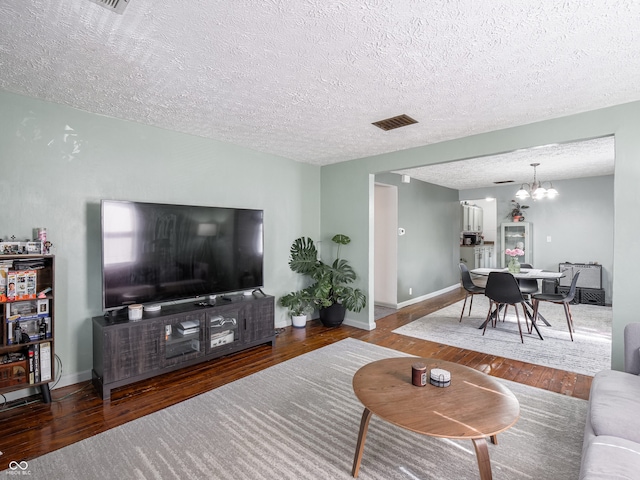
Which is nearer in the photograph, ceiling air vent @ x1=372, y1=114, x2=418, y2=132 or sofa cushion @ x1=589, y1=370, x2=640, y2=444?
sofa cushion @ x1=589, y1=370, x2=640, y2=444

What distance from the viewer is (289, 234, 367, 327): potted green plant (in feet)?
15.1

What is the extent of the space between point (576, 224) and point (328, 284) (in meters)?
5.68

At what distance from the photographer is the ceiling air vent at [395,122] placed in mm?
3112

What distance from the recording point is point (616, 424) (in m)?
1.61

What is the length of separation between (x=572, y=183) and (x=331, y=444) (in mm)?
7381

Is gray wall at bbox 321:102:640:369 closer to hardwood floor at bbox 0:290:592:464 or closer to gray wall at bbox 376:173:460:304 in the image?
hardwood floor at bbox 0:290:592:464

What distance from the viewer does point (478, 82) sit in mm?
2389

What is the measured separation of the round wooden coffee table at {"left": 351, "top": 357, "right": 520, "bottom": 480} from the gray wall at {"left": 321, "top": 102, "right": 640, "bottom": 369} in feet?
5.83


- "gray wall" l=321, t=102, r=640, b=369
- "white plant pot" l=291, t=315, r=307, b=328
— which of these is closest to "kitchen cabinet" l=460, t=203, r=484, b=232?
"gray wall" l=321, t=102, r=640, b=369

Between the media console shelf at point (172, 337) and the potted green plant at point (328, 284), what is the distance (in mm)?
919

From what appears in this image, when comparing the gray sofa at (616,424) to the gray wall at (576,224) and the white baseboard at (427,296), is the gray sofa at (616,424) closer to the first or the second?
the white baseboard at (427,296)

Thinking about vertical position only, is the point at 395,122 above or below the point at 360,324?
above

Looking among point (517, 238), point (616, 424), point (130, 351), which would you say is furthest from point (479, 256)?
point (130, 351)

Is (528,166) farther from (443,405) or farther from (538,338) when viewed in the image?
(443,405)
